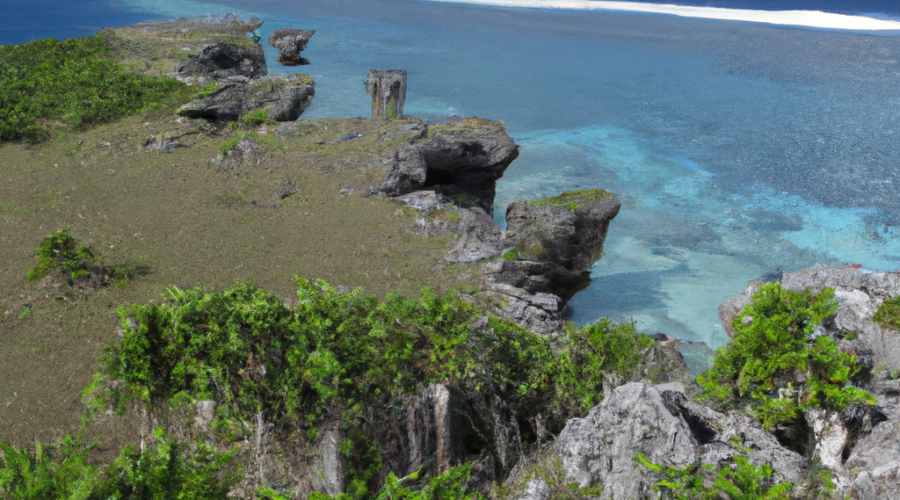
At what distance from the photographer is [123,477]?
707cm

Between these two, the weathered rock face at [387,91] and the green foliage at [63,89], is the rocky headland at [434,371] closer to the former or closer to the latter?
the green foliage at [63,89]

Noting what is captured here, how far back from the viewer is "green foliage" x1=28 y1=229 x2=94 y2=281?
1269 cm

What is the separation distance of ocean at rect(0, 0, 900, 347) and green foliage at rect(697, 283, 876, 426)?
8151 millimetres

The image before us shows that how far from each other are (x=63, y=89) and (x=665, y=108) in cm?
2603

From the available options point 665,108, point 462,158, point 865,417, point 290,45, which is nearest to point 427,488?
point 865,417

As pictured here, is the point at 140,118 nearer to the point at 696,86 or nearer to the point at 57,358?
the point at 57,358

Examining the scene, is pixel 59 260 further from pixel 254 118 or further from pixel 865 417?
pixel 865 417

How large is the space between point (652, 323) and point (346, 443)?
12.2m

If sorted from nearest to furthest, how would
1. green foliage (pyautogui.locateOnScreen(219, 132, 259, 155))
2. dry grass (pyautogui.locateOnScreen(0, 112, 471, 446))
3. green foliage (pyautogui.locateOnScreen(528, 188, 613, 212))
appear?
dry grass (pyautogui.locateOnScreen(0, 112, 471, 446)) → green foliage (pyautogui.locateOnScreen(528, 188, 613, 212)) → green foliage (pyautogui.locateOnScreen(219, 132, 259, 155))

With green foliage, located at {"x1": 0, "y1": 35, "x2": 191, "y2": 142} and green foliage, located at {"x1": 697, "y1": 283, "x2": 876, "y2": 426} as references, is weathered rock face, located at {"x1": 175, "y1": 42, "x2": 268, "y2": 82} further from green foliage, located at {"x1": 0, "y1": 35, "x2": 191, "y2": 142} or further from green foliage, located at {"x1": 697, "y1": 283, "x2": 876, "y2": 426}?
green foliage, located at {"x1": 697, "y1": 283, "x2": 876, "y2": 426}

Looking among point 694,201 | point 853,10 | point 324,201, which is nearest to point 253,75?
point 324,201

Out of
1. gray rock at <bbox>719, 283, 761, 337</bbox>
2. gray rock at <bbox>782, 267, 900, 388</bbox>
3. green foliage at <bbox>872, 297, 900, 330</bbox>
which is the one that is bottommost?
gray rock at <bbox>719, 283, 761, 337</bbox>

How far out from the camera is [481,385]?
959cm

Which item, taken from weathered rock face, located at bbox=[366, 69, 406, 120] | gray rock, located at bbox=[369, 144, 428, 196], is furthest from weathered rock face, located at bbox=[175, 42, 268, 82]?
gray rock, located at bbox=[369, 144, 428, 196]
